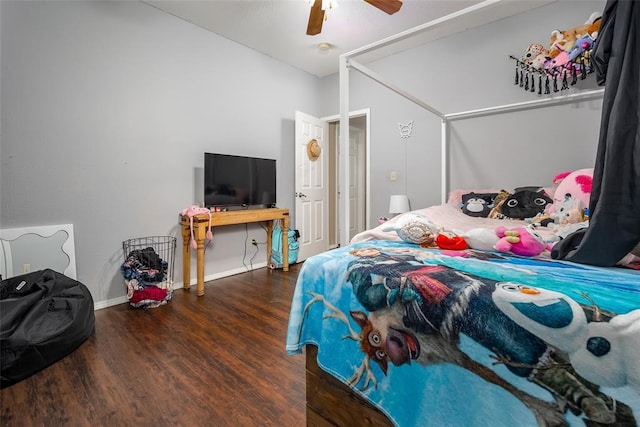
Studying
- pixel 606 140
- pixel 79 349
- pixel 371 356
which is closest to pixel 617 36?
pixel 606 140

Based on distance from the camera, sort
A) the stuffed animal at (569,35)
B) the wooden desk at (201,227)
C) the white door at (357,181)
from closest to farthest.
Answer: the stuffed animal at (569,35) < the wooden desk at (201,227) < the white door at (357,181)

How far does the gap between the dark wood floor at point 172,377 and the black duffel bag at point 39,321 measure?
7cm

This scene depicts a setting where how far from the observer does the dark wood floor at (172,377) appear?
135 cm

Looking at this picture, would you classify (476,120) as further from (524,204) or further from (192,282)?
Answer: (192,282)

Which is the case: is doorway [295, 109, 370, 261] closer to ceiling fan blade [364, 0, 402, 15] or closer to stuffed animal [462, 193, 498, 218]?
stuffed animal [462, 193, 498, 218]

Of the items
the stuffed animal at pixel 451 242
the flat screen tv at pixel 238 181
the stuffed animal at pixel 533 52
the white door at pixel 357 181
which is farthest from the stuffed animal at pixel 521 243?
the white door at pixel 357 181

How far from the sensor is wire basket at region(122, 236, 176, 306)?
2.54m

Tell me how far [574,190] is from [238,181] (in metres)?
2.98

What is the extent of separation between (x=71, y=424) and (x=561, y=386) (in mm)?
1789

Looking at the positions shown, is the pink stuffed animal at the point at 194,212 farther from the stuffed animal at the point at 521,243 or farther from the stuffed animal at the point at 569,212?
the stuffed animal at the point at 569,212

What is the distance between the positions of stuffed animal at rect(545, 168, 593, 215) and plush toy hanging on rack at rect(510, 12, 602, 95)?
968 millimetres

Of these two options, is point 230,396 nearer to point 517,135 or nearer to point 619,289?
point 619,289

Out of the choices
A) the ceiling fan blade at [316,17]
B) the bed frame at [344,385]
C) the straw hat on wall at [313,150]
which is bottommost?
the bed frame at [344,385]

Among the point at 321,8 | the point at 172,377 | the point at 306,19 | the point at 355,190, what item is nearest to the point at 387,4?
the point at 321,8
